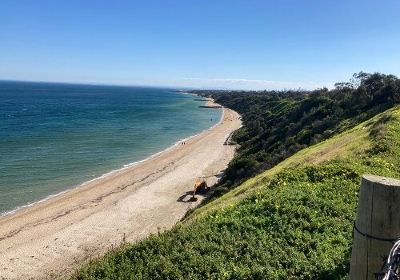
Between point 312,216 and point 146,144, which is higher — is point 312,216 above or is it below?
above

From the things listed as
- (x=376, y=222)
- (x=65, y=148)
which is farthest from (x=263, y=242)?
(x=65, y=148)

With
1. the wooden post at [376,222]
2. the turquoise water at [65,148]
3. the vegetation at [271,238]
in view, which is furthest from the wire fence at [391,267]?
the turquoise water at [65,148]

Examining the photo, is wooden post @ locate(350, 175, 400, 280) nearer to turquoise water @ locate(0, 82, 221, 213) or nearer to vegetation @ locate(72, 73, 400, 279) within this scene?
vegetation @ locate(72, 73, 400, 279)

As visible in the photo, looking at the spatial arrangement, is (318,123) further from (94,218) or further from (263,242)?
(263,242)

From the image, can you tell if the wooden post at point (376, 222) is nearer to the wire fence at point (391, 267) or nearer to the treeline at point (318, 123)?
the wire fence at point (391, 267)

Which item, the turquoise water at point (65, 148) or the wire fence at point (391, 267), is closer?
the wire fence at point (391, 267)

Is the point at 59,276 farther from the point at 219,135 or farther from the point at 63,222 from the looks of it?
the point at 219,135

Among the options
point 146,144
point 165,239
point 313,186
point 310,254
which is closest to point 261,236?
point 310,254
